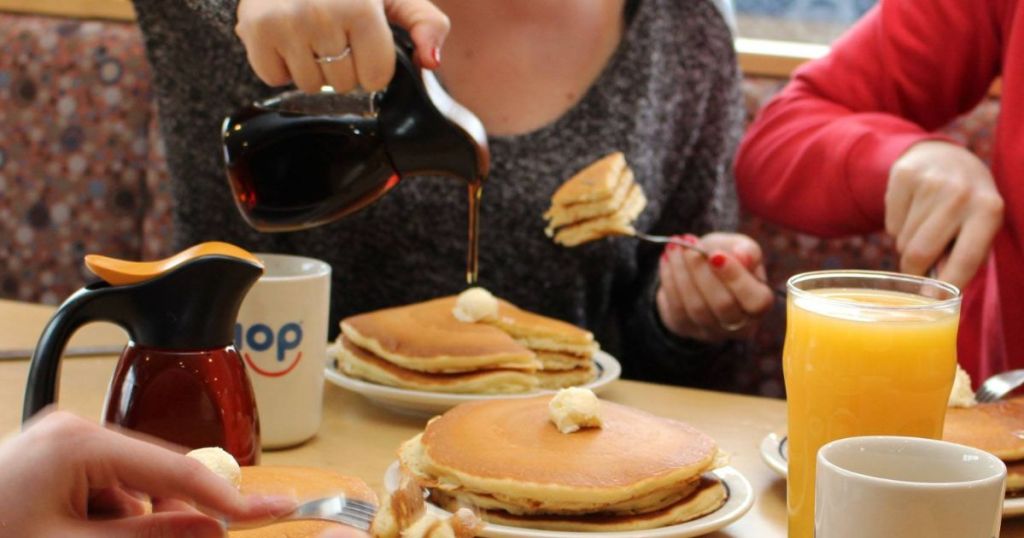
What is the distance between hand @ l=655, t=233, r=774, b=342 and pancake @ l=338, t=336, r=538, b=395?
40 cm

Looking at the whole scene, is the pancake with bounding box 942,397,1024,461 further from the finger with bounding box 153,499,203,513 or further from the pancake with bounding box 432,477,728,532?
the finger with bounding box 153,499,203,513

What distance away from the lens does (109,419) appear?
3.06 feet

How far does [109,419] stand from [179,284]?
0.44 ft

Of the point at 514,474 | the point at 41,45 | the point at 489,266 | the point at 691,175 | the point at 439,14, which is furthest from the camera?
the point at 41,45

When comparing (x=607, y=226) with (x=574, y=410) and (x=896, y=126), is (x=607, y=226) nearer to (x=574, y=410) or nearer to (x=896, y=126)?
(x=896, y=126)

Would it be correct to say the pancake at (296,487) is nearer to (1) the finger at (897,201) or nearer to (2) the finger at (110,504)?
(2) the finger at (110,504)

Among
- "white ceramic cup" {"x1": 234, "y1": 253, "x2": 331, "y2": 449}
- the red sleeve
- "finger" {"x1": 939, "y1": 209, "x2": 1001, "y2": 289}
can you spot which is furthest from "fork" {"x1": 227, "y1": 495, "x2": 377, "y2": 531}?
the red sleeve

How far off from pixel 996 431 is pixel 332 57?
0.70 meters

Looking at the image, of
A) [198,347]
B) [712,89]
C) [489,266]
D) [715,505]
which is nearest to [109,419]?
[198,347]

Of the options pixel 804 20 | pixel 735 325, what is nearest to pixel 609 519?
pixel 735 325

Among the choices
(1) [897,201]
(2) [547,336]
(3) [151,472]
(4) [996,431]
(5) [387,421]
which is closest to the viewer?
(3) [151,472]

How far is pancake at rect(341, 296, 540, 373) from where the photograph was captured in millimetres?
1244

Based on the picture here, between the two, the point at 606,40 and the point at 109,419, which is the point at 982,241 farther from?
the point at 109,419

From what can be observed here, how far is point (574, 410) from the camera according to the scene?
0.96 m
